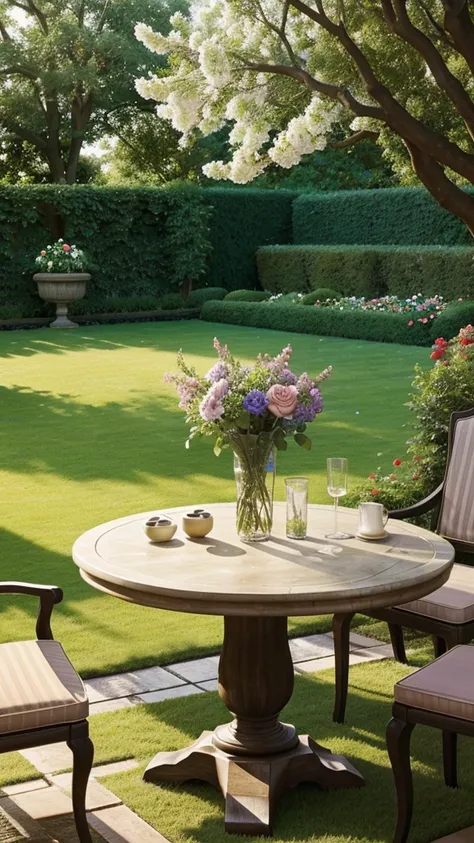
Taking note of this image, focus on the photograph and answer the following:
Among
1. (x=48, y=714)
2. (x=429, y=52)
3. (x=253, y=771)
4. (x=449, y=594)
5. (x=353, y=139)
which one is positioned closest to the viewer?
(x=48, y=714)

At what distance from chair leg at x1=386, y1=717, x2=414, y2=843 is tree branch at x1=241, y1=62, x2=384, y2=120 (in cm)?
539

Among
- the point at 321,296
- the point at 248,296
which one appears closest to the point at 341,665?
→ the point at 321,296

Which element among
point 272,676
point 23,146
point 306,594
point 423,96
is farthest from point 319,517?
point 23,146

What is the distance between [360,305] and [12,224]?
724 cm

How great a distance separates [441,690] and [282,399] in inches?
40.2

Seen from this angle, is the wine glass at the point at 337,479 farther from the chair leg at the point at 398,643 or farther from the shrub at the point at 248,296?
the shrub at the point at 248,296

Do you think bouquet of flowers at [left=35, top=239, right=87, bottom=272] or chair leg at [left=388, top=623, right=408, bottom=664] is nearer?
chair leg at [left=388, top=623, right=408, bottom=664]

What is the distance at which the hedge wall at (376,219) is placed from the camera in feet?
66.2

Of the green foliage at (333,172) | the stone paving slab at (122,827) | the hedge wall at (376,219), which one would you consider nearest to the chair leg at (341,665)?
the stone paving slab at (122,827)

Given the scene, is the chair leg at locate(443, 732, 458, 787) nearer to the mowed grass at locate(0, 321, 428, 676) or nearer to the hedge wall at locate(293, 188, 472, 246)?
the mowed grass at locate(0, 321, 428, 676)

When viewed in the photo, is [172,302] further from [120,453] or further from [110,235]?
[120,453]

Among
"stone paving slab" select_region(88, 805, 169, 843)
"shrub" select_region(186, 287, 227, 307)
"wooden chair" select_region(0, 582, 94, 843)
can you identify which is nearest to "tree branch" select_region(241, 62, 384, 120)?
"wooden chair" select_region(0, 582, 94, 843)

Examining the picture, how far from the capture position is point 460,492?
4477 mm

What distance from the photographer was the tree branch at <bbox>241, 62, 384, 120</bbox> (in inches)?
294
